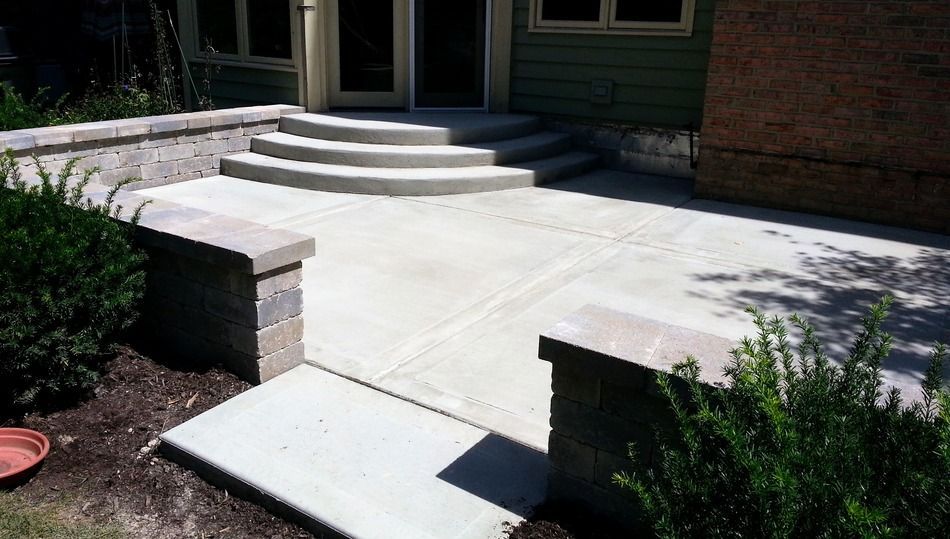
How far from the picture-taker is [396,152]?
7.49 metres

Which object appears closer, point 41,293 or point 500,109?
point 41,293

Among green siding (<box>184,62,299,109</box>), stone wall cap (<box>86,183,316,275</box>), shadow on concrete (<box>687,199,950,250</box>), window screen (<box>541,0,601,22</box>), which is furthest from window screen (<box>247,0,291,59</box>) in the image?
stone wall cap (<box>86,183,316,275</box>)

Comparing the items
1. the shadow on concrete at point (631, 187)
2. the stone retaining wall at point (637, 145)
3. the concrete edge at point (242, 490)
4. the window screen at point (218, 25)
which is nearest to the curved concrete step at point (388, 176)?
the shadow on concrete at point (631, 187)

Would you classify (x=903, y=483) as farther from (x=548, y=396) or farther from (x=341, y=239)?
(x=341, y=239)

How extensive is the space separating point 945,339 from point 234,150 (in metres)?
6.42

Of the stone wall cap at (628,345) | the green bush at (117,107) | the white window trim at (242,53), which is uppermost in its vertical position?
the white window trim at (242,53)

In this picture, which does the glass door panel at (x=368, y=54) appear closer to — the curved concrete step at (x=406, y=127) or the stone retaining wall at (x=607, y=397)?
the curved concrete step at (x=406, y=127)

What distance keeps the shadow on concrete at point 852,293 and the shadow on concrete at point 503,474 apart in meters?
1.91

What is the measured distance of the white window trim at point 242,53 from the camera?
8.66m

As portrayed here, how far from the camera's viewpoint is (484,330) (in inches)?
168

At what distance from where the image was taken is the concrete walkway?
12.5 ft

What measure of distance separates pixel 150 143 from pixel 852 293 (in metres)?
5.90

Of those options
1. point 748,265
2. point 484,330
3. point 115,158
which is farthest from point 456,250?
point 115,158

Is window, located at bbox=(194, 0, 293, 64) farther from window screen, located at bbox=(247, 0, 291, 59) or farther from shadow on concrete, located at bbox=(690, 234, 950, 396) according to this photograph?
shadow on concrete, located at bbox=(690, 234, 950, 396)
